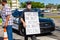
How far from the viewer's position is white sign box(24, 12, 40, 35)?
26.1 feet

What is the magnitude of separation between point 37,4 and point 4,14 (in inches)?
4065

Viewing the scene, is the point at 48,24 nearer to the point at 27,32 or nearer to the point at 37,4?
the point at 27,32

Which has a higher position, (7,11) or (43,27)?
(7,11)

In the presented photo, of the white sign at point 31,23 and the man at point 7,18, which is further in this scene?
the man at point 7,18

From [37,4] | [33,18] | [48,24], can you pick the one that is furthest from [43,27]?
[37,4]

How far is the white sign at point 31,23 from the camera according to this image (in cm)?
794

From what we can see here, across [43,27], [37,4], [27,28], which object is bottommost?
[37,4]

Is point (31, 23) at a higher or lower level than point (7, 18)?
lower

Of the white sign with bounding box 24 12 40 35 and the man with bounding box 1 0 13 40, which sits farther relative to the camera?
the man with bounding box 1 0 13 40

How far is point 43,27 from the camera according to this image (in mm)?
11953

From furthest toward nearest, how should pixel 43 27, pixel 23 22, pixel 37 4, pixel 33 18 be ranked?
pixel 37 4 → pixel 43 27 → pixel 33 18 → pixel 23 22

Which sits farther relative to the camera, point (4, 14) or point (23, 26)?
point (4, 14)

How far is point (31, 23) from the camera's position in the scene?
319 inches

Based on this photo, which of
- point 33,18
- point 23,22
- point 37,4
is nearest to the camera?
point 23,22
